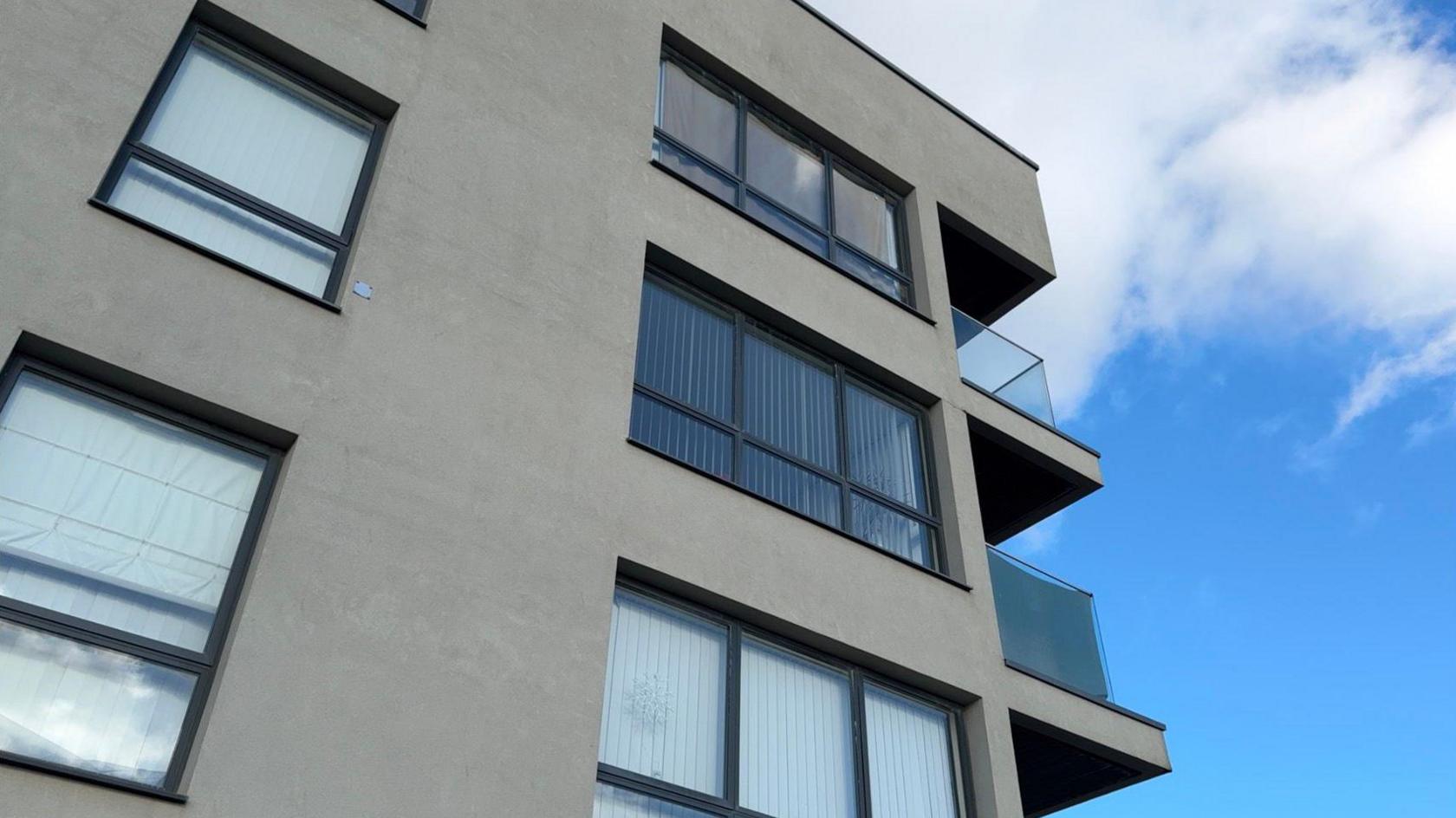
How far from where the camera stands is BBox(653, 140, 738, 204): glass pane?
11.2 meters

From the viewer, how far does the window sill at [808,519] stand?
8852mm

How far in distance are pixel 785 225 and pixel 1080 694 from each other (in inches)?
213

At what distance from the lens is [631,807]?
7.64 m

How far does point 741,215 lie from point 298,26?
423 cm

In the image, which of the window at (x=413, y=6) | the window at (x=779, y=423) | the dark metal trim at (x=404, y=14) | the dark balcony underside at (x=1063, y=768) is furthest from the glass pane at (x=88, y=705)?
the dark balcony underside at (x=1063, y=768)

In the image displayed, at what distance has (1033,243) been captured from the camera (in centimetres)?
1472

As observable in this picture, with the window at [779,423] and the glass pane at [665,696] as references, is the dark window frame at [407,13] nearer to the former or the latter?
the window at [779,423]

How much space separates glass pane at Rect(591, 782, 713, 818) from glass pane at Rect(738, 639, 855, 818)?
1.73 ft

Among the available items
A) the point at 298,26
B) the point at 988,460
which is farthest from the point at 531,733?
the point at 988,460

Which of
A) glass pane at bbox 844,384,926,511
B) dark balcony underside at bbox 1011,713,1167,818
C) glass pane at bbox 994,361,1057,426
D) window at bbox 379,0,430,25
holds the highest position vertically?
window at bbox 379,0,430,25

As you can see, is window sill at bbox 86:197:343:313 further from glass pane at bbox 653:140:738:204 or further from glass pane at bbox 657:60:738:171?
glass pane at bbox 657:60:738:171

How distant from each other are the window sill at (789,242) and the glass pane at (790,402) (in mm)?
1049

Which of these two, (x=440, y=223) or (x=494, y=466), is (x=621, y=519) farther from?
(x=440, y=223)

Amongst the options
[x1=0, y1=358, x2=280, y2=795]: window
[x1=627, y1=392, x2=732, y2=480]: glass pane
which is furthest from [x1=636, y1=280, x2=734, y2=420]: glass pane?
[x1=0, y1=358, x2=280, y2=795]: window
